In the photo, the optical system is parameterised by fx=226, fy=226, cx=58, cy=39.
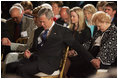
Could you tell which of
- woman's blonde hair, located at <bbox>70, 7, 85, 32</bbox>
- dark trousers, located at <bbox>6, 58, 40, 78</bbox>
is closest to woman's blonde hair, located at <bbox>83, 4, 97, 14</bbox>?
woman's blonde hair, located at <bbox>70, 7, 85, 32</bbox>

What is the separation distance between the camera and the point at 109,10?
3498mm

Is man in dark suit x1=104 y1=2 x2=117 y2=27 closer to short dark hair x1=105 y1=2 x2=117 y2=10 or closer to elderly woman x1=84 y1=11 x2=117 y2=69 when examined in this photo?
short dark hair x1=105 y1=2 x2=117 y2=10

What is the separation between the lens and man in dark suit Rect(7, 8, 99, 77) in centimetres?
283

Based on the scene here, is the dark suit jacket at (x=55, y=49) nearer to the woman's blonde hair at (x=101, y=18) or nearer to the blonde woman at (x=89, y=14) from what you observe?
the woman's blonde hair at (x=101, y=18)

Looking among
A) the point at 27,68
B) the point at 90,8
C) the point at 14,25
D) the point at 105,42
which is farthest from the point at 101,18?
the point at 14,25

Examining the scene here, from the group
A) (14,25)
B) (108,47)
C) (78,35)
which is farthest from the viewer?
(14,25)

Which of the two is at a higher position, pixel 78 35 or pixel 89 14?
pixel 89 14

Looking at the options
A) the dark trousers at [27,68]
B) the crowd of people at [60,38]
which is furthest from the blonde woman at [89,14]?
the dark trousers at [27,68]

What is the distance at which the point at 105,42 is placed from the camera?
9.96 feet

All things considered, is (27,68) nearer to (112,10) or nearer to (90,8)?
(90,8)

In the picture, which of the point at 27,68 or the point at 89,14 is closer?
the point at 27,68

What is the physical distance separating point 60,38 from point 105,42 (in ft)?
2.11

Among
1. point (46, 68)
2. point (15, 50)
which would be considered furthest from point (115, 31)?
point (15, 50)

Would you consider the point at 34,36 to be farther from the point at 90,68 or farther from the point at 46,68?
the point at 90,68
